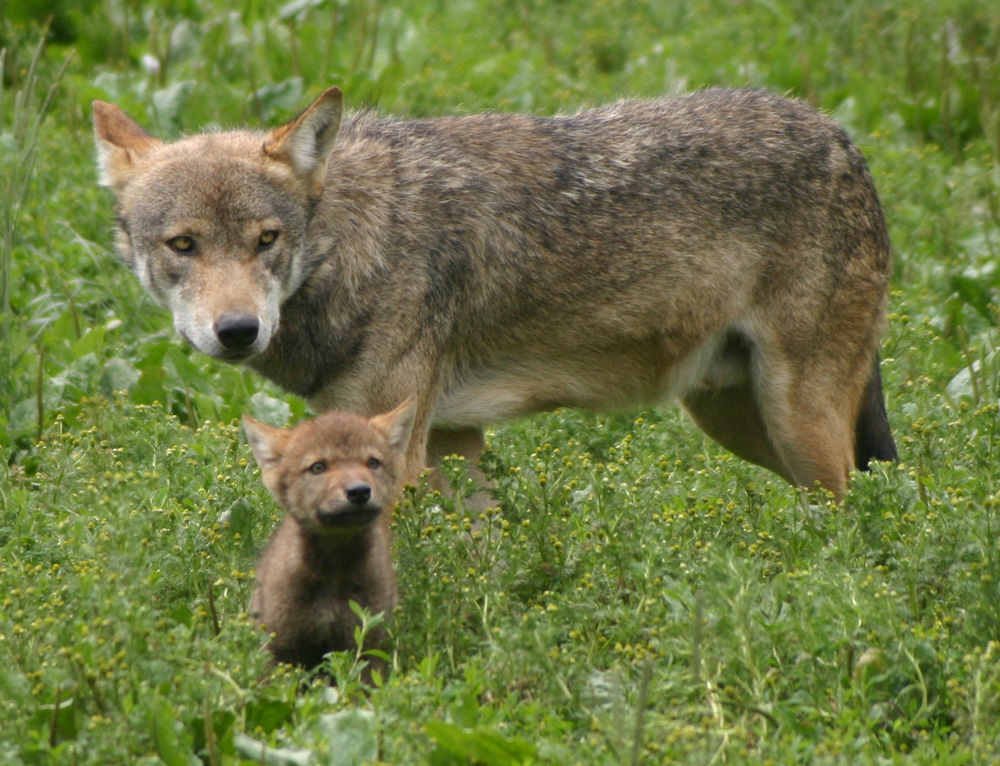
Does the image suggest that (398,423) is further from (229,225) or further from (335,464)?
(229,225)

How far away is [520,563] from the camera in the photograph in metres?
5.13

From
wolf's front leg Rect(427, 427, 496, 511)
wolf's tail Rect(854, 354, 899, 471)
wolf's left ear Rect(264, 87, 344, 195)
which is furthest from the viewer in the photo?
wolf's tail Rect(854, 354, 899, 471)

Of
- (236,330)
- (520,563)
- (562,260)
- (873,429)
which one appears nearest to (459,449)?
(562,260)

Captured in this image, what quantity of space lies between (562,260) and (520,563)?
1612 millimetres

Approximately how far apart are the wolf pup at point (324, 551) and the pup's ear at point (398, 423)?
1 cm

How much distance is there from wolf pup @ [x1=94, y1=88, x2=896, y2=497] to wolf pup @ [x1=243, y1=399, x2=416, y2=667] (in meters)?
0.61

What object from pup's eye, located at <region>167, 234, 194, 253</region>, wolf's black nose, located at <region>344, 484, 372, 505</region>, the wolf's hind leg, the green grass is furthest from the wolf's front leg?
wolf's black nose, located at <region>344, 484, 372, 505</region>

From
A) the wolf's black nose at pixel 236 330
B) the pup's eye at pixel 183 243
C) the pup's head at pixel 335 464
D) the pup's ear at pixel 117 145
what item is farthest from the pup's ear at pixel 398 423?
the pup's ear at pixel 117 145

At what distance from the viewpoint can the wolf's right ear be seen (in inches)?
204

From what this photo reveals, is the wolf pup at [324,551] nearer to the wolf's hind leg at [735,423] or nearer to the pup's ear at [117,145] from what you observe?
the pup's ear at [117,145]

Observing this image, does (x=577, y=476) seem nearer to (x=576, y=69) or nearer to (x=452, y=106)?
(x=452, y=106)

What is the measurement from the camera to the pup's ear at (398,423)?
202 inches

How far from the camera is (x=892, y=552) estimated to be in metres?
4.95

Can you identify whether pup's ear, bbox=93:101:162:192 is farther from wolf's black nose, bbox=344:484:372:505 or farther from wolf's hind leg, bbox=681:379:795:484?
wolf's hind leg, bbox=681:379:795:484
